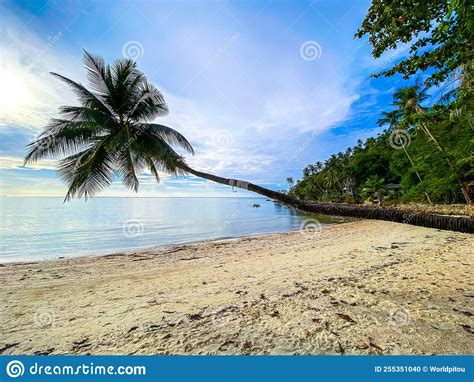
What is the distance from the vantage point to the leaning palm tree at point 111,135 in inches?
240

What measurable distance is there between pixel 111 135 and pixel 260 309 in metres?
6.20

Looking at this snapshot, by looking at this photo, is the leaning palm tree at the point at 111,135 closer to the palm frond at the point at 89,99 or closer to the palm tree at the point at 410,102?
the palm frond at the point at 89,99

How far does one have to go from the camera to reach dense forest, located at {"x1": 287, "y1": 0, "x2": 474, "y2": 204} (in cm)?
247

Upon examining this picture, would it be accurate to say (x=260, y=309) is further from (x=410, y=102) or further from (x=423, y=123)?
(x=410, y=102)

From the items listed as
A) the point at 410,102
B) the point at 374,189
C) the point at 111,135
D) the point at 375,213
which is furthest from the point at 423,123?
the point at 374,189

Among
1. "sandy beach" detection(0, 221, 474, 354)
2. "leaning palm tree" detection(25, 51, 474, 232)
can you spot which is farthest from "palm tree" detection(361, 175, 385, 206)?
"leaning palm tree" detection(25, 51, 474, 232)

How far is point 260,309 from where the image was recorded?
3.94 metres

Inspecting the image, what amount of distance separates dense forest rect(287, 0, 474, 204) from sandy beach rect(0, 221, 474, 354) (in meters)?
2.76

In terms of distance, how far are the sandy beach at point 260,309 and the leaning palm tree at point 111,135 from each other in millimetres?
2596

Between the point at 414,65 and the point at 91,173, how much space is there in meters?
7.46

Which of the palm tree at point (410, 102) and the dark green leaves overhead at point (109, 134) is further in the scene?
the palm tree at point (410, 102)

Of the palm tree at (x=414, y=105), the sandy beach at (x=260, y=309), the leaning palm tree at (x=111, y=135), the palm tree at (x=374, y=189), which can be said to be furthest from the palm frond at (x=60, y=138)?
the palm tree at (x=374, y=189)

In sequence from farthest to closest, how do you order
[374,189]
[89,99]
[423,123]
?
[374,189]
[89,99]
[423,123]
